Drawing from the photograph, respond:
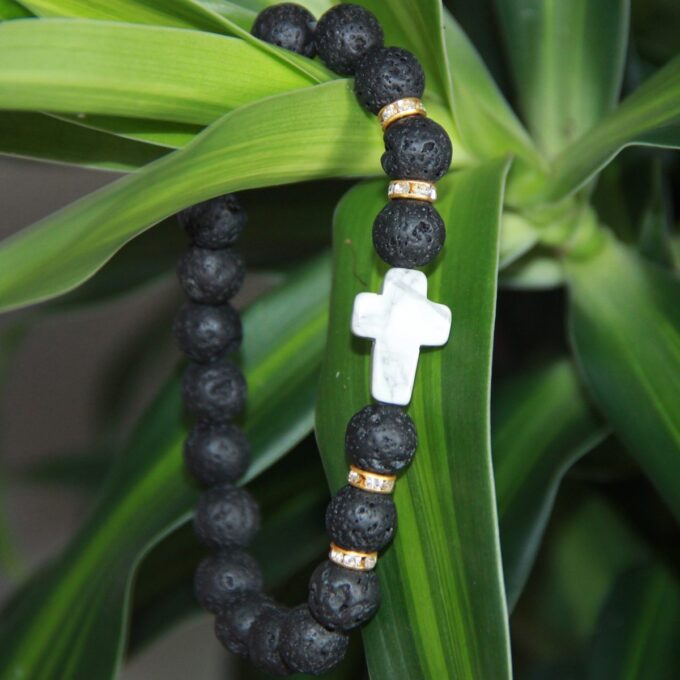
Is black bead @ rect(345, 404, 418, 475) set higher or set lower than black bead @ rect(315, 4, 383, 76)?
lower

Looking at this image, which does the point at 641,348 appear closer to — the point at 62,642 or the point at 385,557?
the point at 385,557

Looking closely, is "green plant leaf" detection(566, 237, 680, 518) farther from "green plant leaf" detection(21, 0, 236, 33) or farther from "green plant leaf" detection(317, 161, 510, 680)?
"green plant leaf" detection(21, 0, 236, 33)

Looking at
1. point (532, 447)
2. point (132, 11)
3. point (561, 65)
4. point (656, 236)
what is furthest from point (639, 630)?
point (132, 11)

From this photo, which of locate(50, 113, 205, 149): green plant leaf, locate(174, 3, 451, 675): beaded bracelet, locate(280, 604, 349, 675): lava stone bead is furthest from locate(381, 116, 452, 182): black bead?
locate(280, 604, 349, 675): lava stone bead

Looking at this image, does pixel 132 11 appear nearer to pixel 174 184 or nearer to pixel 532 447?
pixel 174 184

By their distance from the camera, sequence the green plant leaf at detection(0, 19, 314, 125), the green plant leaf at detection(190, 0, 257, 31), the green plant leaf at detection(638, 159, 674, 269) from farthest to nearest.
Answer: the green plant leaf at detection(638, 159, 674, 269), the green plant leaf at detection(190, 0, 257, 31), the green plant leaf at detection(0, 19, 314, 125)

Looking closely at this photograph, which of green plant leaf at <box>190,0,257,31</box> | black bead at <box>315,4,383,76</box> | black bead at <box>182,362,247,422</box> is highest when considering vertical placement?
green plant leaf at <box>190,0,257,31</box>

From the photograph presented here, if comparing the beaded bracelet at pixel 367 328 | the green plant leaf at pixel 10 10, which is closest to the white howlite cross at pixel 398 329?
the beaded bracelet at pixel 367 328

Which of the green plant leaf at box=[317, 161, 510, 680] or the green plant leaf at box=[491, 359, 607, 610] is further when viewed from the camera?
the green plant leaf at box=[491, 359, 607, 610]
